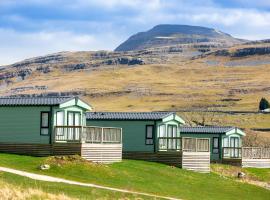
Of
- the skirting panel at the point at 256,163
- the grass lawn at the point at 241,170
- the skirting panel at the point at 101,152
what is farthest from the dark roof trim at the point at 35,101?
the skirting panel at the point at 256,163

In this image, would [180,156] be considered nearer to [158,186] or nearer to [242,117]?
[158,186]

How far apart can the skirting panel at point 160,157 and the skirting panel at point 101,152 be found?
19.1 ft

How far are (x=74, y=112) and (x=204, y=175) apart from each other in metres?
11.2

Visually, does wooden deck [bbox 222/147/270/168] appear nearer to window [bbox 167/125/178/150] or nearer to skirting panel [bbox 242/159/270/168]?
skirting panel [bbox 242/159/270/168]

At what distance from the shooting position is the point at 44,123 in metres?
46.8

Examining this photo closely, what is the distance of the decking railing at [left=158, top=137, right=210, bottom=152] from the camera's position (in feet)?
172

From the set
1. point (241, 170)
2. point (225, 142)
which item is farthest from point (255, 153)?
point (241, 170)

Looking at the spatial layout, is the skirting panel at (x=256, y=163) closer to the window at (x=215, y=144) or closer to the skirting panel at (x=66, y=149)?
the window at (x=215, y=144)

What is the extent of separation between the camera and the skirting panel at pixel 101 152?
4491cm

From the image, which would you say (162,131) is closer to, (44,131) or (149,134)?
(149,134)

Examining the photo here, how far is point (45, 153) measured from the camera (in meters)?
46.1

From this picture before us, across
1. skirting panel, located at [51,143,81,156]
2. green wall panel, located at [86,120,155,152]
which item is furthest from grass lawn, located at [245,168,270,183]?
skirting panel, located at [51,143,81,156]

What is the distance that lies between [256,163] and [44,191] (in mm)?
43638

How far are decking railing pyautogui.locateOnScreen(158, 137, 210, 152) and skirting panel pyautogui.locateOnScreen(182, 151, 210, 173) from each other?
1.35 feet
